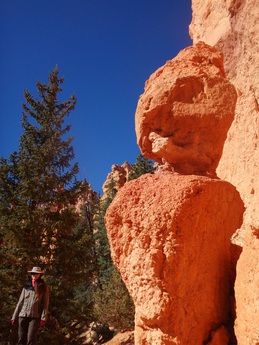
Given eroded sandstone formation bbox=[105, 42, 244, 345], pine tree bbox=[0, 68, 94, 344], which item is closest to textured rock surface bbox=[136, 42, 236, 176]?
eroded sandstone formation bbox=[105, 42, 244, 345]

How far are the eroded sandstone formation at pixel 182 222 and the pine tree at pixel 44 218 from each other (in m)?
6.16

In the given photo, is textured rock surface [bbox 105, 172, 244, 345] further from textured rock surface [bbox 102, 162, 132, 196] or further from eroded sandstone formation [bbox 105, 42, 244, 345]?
textured rock surface [bbox 102, 162, 132, 196]

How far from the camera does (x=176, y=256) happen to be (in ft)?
12.1

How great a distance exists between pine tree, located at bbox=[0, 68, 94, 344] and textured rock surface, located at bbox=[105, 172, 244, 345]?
619 cm

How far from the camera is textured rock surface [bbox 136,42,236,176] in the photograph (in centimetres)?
472

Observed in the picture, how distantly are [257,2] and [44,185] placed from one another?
8.84 m

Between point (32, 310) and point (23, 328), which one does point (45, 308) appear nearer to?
point (32, 310)

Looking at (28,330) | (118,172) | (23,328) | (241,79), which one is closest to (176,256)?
(28,330)

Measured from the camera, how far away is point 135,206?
4.12 metres

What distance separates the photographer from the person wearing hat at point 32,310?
567cm

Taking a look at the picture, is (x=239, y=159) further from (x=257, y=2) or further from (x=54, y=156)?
(x=54, y=156)

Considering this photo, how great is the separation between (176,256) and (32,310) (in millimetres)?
3271

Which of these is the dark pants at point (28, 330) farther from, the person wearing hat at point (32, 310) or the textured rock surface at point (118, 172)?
the textured rock surface at point (118, 172)

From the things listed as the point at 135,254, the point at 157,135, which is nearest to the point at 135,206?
the point at 135,254
